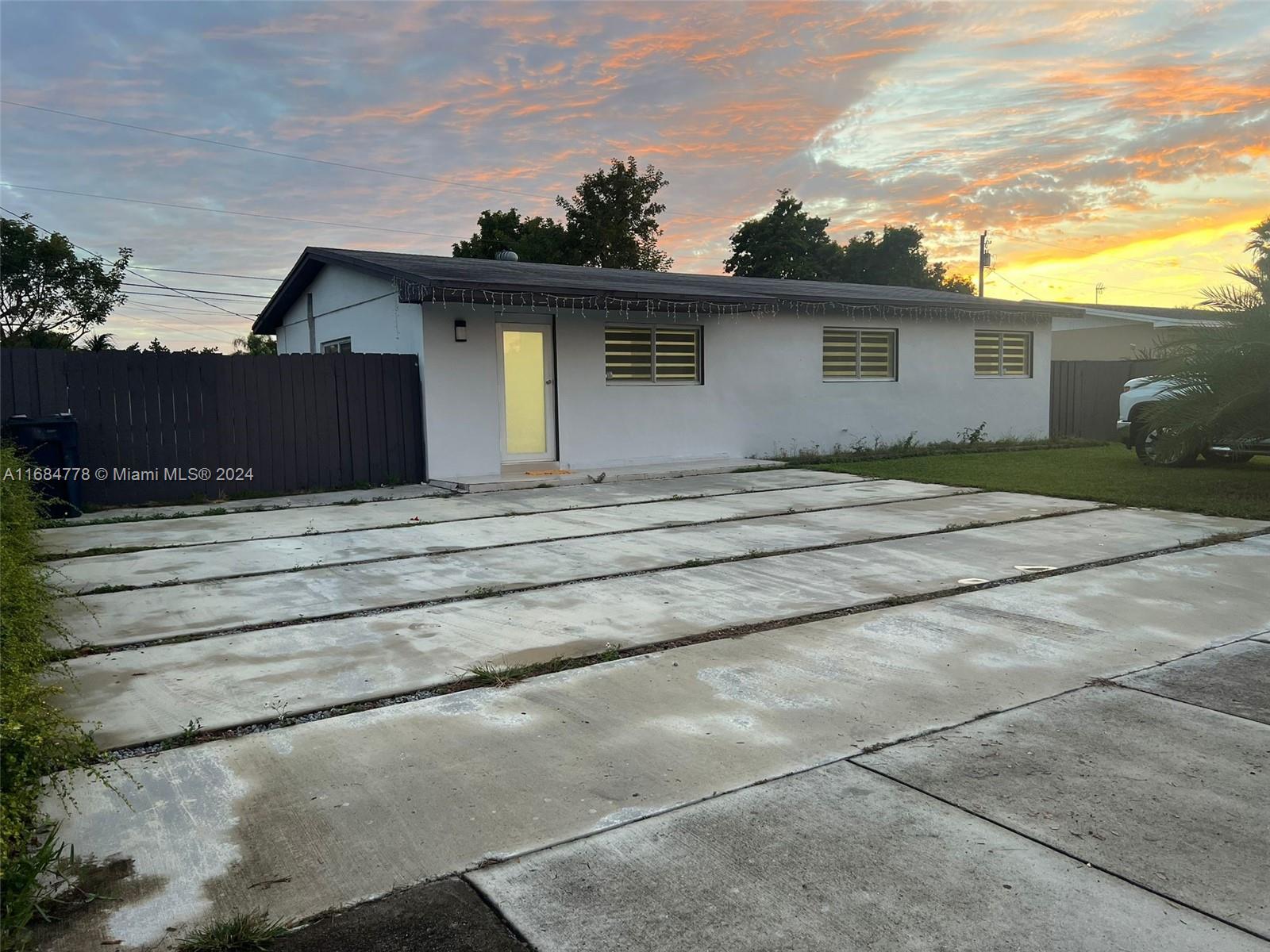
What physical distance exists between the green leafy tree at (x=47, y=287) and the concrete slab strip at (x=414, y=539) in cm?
1808

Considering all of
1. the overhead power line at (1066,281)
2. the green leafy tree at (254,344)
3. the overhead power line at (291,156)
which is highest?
the overhead power line at (291,156)

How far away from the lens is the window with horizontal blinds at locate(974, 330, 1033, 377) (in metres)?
17.9

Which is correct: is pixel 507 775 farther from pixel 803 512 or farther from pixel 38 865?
pixel 803 512

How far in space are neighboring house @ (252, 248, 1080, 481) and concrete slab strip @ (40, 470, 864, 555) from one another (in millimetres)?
1612

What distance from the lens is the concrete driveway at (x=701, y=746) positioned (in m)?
2.25

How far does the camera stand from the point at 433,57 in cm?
1392

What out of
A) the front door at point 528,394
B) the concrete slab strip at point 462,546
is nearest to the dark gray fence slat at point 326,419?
the front door at point 528,394

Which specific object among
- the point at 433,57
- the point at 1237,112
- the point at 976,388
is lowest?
the point at 976,388

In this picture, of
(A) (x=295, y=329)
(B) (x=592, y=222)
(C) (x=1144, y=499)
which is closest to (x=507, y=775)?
(C) (x=1144, y=499)

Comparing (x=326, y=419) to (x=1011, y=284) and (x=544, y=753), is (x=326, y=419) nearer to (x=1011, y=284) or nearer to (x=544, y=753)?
(x=544, y=753)

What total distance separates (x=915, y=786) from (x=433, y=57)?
14181 millimetres

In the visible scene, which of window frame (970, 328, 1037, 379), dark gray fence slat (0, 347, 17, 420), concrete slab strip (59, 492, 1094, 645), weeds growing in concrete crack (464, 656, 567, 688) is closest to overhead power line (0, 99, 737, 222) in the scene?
dark gray fence slat (0, 347, 17, 420)

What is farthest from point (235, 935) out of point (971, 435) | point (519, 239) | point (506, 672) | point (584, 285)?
point (519, 239)

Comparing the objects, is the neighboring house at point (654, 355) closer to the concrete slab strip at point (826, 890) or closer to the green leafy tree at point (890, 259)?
the concrete slab strip at point (826, 890)
